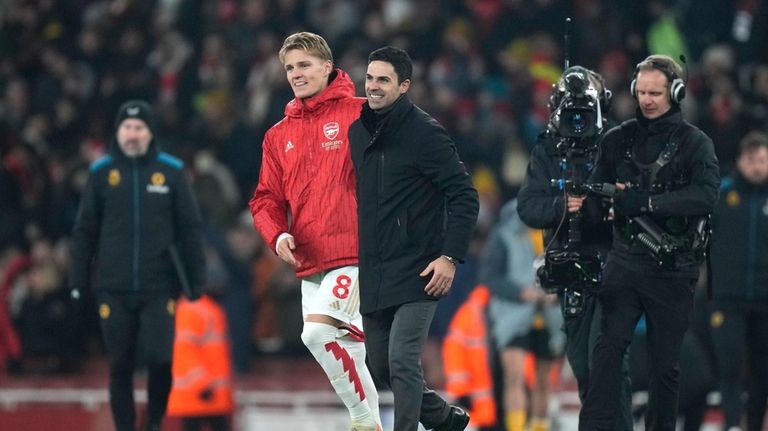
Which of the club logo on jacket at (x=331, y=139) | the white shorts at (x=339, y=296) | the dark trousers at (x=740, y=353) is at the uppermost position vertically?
the club logo on jacket at (x=331, y=139)

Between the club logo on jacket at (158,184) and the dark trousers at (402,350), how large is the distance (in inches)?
120

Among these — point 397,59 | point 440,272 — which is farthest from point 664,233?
point 397,59

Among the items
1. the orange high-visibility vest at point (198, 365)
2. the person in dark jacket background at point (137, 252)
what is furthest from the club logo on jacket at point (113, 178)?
the orange high-visibility vest at point (198, 365)

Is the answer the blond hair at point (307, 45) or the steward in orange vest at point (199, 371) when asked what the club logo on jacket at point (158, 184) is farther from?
the steward in orange vest at point (199, 371)

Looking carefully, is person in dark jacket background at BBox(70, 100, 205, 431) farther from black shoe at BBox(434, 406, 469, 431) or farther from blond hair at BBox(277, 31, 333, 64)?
black shoe at BBox(434, 406, 469, 431)

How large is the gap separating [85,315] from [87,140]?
2.92 meters

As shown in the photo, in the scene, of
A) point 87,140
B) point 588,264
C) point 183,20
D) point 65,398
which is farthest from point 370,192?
point 183,20

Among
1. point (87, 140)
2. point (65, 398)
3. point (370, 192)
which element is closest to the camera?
point (370, 192)

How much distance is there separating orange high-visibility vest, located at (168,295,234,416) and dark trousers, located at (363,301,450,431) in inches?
208

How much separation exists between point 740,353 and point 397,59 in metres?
4.77

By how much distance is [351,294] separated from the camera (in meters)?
9.63

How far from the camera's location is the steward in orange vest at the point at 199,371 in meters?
14.4

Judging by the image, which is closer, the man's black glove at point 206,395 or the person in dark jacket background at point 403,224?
the person in dark jacket background at point 403,224

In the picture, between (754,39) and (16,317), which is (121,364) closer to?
(16,317)
